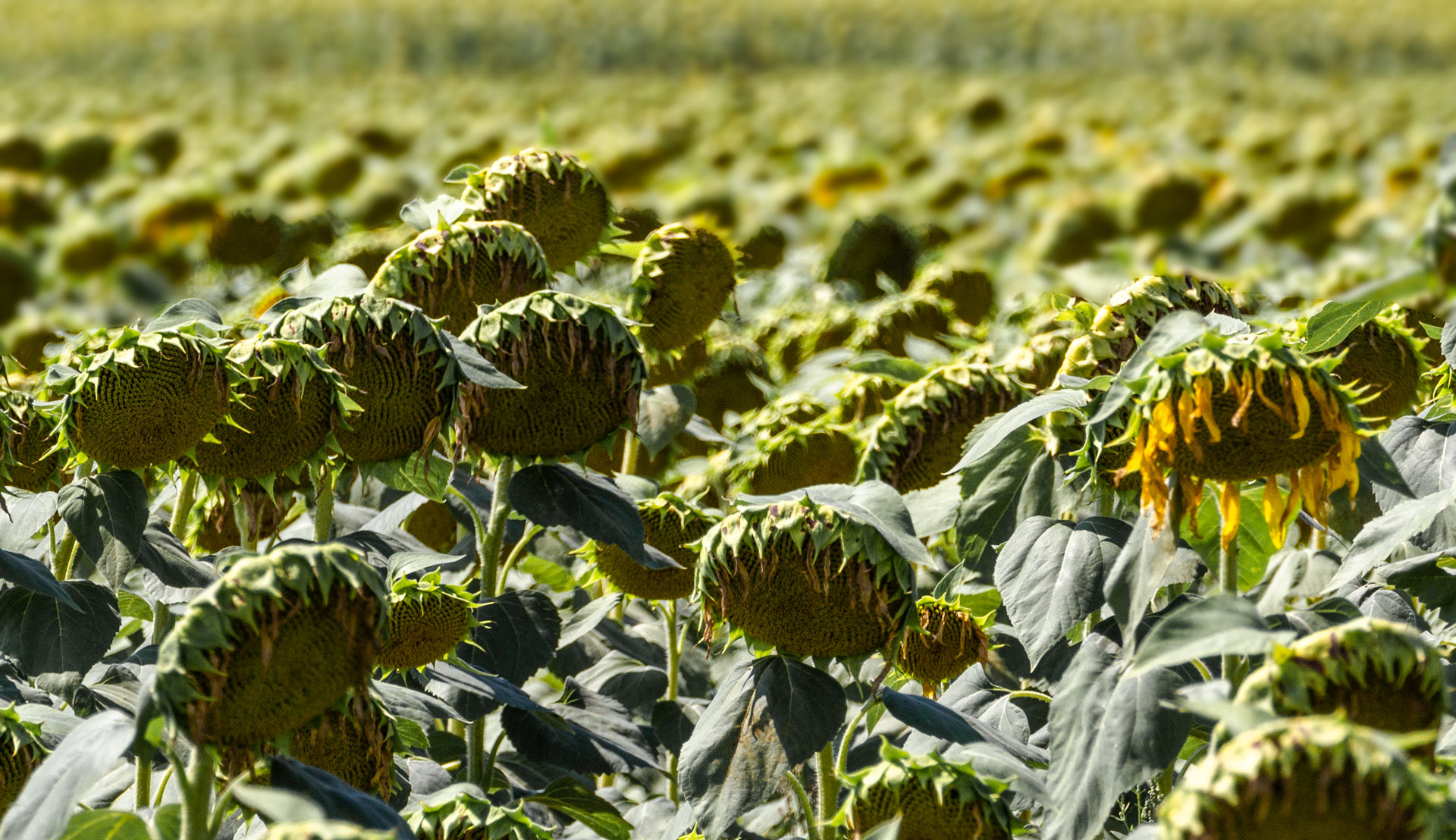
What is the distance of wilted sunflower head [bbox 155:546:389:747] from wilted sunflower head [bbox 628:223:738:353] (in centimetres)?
95

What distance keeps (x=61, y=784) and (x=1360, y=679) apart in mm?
817

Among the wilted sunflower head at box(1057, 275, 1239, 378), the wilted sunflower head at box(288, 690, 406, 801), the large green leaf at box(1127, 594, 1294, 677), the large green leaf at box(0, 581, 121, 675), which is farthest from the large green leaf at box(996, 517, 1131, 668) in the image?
the large green leaf at box(0, 581, 121, 675)

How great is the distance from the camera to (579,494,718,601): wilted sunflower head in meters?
1.67

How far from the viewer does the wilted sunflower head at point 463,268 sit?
1.45 metres

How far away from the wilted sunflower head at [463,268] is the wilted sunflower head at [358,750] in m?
0.46

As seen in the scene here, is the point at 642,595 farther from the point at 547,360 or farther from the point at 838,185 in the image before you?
the point at 838,185

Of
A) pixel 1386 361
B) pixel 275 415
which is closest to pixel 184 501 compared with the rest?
pixel 275 415

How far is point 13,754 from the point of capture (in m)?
1.12

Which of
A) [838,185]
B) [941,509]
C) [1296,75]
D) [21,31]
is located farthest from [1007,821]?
[21,31]

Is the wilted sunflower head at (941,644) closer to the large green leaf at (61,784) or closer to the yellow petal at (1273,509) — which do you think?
the yellow petal at (1273,509)

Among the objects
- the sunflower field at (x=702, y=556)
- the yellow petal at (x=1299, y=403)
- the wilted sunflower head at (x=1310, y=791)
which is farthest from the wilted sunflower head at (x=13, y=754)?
the yellow petal at (x=1299, y=403)

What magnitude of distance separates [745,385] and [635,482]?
111cm

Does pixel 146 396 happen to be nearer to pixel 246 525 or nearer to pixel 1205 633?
pixel 246 525

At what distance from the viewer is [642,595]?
1721 millimetres
